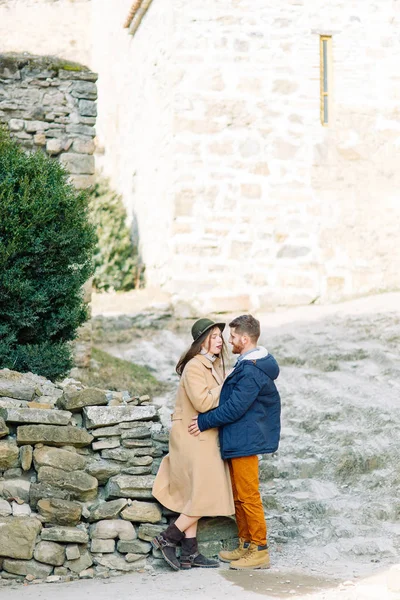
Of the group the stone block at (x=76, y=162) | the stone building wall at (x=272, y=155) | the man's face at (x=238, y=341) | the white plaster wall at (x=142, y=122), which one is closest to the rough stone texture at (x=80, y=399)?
the man's face at (x=238, y=341)

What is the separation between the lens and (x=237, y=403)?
5.12 metres

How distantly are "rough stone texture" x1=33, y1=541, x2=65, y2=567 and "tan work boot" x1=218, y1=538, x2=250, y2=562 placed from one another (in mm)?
992

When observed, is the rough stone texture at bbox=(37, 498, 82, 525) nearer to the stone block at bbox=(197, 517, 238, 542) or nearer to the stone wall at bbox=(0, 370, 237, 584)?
the stone wall at bbox=(0, 370, 237, 584)

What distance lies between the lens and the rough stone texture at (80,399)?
561 cm

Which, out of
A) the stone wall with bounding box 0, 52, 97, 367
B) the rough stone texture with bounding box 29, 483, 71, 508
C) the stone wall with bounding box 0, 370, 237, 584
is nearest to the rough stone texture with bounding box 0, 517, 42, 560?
the stone wall with bounding box 0, 370, 237, 584

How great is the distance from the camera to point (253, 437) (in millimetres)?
5191

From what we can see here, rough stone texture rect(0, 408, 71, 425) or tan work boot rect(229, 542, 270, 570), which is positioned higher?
rough stone texture rect(0, 408, 71, 425)

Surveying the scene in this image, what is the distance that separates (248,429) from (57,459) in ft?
4.04

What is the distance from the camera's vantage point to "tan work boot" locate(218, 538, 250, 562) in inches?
208

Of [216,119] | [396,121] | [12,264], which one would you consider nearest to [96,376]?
[12,264]

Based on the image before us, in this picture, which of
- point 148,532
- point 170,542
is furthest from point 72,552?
point 170,542

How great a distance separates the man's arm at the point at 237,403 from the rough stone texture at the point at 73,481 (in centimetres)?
86

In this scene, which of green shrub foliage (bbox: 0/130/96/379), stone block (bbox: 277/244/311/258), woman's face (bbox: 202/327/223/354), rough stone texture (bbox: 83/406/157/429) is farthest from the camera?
stone block (bbox: 277/244/311/258)

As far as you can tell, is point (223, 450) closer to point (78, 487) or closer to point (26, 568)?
point (78, 487)
